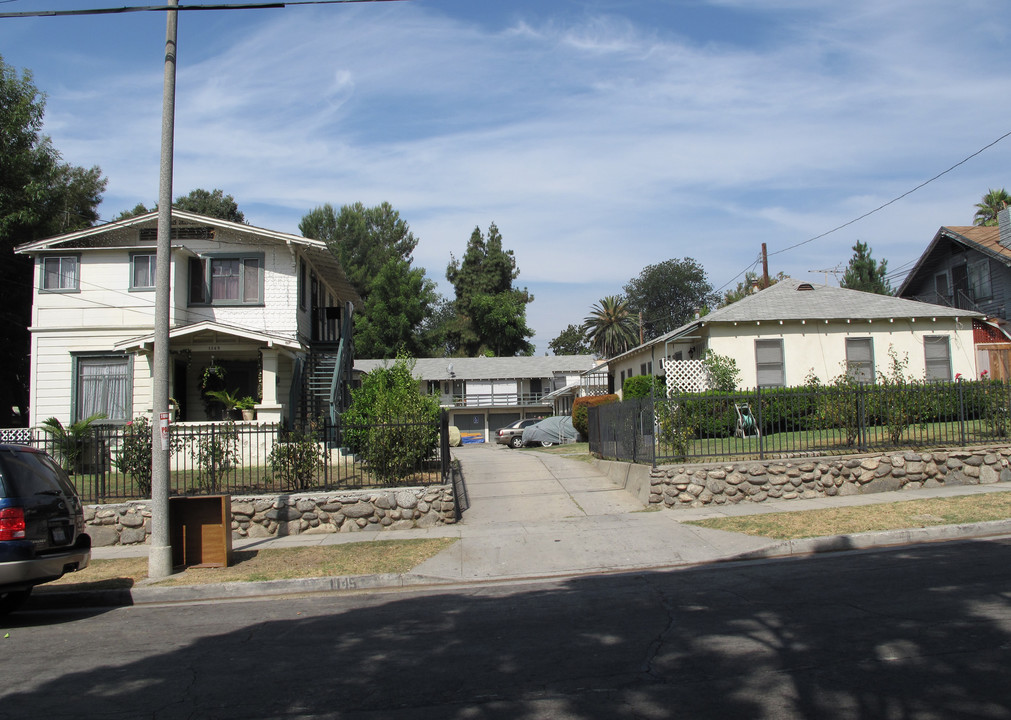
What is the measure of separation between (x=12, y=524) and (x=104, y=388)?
14.2 m

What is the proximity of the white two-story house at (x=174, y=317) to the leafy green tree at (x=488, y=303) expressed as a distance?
1733 inches

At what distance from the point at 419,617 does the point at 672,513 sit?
6416 millimetres

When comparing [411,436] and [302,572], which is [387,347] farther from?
[302,572]

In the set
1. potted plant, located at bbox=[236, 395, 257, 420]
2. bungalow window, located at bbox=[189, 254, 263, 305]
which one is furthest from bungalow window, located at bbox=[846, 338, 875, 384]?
bungalow window, located at bbox=[189, 254, 263, 305]

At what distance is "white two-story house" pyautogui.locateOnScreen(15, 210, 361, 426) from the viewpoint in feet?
67.0

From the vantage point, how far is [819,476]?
535 inches

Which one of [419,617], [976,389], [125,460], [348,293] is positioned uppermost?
[348,293]

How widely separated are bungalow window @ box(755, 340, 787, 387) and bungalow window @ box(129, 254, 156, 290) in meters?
17.4

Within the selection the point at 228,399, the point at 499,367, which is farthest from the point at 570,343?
the point at 228,399

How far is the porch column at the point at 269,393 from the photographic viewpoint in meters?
19.3

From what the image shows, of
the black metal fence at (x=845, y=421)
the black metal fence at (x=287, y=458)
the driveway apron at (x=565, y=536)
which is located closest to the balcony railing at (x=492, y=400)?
the driveway apron at (x=565, y=536)

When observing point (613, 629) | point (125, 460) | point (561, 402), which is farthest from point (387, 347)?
point (613, 629)

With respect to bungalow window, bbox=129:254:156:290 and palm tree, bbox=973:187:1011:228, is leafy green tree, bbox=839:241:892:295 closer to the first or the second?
palm tree, bbox=973:187:1011:228

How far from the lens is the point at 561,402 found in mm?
51656
